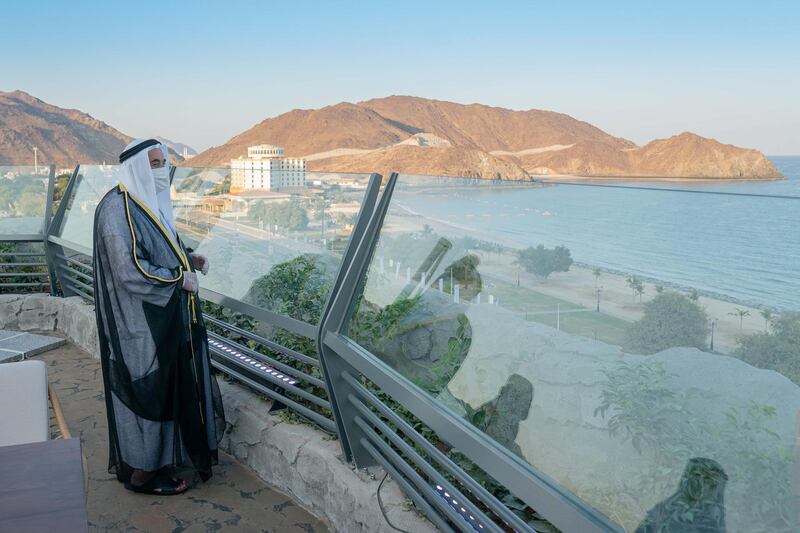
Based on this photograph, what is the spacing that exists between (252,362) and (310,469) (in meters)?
0.77

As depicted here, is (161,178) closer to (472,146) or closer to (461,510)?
(461,510)

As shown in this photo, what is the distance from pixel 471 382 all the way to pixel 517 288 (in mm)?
321

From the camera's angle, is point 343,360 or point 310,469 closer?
point 343,360

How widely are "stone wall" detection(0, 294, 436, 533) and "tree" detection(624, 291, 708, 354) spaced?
1142 mm

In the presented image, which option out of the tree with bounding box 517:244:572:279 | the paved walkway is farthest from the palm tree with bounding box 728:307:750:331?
the paved walkway

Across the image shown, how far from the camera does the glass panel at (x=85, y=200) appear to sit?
5730 millimetres

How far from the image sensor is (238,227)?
3.69m

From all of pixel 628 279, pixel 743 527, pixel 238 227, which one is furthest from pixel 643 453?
pixel 238 227

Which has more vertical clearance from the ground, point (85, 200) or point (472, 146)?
point (472, 146)

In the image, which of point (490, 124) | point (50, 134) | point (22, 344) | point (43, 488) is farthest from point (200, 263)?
point (50, 134)

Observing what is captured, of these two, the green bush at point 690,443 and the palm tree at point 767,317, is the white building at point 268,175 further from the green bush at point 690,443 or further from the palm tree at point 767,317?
the palm tree at point 767,317

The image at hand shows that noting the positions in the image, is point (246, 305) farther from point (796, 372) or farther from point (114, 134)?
point (114, 134)

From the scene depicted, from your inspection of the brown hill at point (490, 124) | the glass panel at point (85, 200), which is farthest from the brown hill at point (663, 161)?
the glass panel at point (85, 200)

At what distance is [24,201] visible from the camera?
6543mm
